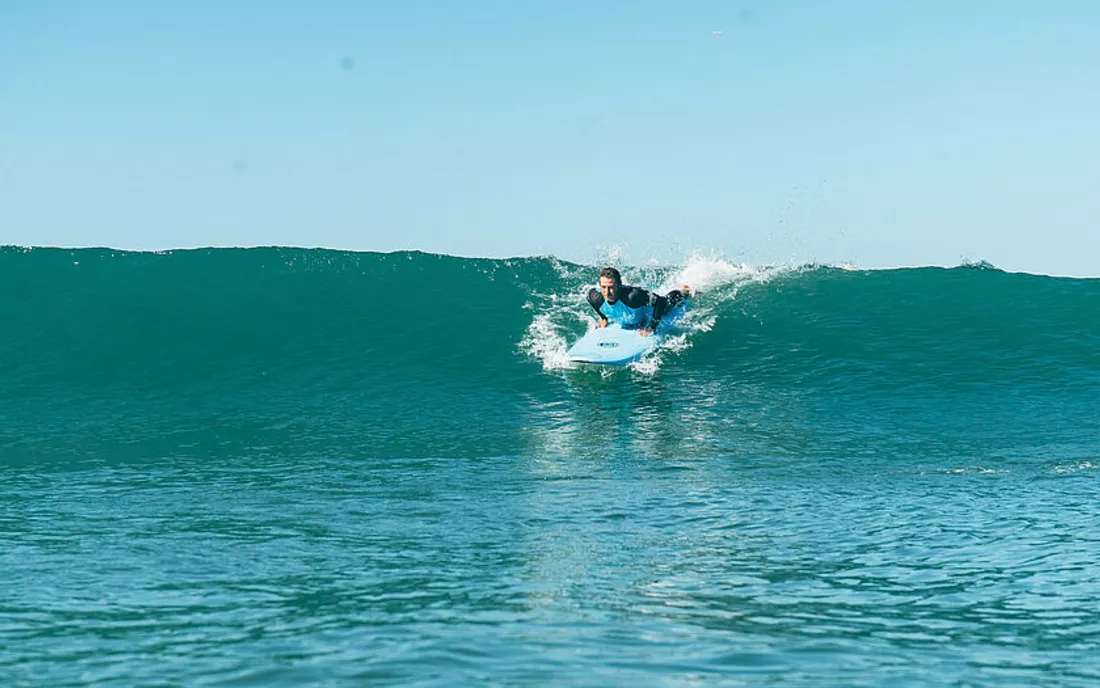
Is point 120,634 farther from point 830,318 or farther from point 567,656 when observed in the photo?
point 830,318

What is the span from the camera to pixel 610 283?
624 inches

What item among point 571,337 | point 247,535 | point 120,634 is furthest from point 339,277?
point 120,634

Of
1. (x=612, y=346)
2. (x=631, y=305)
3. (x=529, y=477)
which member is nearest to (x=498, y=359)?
(x=612, y=346)

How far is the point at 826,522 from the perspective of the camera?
316 inches

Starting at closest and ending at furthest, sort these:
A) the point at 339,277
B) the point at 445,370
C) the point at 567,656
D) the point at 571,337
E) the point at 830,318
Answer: the point at 567,656 < the point at 445,370 < the point at 571,337 < the point at 830,318 < the point at 339,277

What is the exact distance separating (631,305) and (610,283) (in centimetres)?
71

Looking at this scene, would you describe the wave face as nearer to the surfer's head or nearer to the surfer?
the surfer

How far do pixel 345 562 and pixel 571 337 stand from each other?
39.8ft

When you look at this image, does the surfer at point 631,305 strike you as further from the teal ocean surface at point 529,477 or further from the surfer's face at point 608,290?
the teal ocean surface at point 529,477

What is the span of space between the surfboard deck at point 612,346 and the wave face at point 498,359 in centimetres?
28

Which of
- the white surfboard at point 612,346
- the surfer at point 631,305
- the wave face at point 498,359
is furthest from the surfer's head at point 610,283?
the wave face at point 498,359

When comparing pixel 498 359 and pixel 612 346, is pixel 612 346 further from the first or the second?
pixel 498 359

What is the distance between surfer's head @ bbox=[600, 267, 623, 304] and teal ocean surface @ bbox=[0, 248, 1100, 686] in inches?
48.0

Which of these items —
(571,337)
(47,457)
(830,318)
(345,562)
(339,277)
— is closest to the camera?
(345,562)
